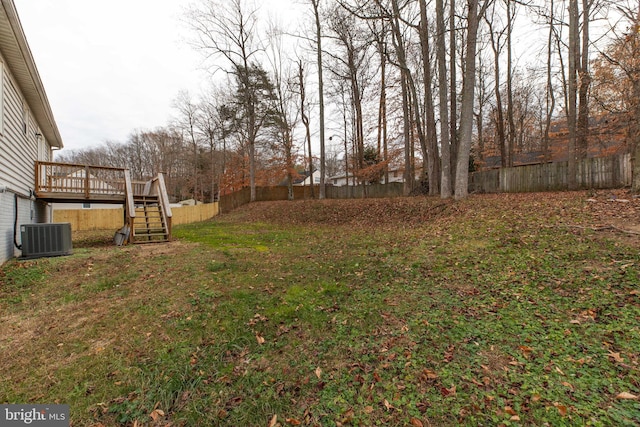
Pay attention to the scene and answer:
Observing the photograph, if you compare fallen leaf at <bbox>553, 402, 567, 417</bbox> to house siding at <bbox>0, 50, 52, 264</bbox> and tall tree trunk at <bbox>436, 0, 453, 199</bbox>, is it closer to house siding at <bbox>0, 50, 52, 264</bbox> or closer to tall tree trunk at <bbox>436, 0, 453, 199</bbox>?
house siding at <bbox>0, 50, 52, 264</bbox>

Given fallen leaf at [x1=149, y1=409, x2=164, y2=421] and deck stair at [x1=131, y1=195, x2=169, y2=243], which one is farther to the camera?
deck stair at [x1=131, y1=195, x2=169, y2=243]

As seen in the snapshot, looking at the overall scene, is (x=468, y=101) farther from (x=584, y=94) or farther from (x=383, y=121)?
(x=383, y=121)

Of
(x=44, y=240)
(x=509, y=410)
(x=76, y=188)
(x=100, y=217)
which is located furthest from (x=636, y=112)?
(x=100, y=217)

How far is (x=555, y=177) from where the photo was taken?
11898mm

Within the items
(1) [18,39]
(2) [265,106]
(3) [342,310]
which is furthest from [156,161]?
(3) [342,310]

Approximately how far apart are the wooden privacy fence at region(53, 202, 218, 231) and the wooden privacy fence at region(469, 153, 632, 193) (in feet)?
63.8

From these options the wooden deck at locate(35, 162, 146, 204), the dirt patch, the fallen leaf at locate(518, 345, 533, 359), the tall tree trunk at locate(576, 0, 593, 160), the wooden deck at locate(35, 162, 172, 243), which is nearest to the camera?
the fallen leaf at locate(518, 345, 533, 359)

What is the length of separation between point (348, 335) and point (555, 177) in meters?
13.7

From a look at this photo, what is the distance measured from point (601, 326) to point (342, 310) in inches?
104

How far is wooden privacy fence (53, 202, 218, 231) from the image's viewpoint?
56.7 ft

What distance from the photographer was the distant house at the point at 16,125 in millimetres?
5125

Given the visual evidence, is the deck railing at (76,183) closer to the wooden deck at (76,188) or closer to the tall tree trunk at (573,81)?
the wooden deck at (76,188)

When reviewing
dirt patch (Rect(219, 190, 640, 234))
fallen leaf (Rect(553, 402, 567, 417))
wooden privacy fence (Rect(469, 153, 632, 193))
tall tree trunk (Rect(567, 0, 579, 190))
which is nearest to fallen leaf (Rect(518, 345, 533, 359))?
fallen leaf (Rect(553, 402, 567, 417))

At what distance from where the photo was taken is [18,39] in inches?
199
